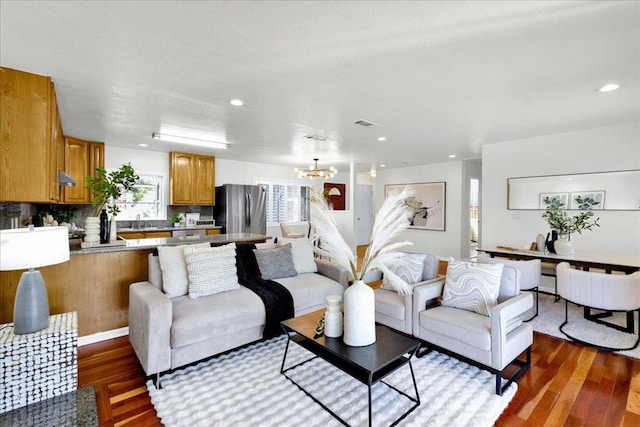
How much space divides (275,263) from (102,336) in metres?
1.83

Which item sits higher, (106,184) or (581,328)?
(106,184)

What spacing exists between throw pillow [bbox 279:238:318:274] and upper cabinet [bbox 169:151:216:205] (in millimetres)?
3121

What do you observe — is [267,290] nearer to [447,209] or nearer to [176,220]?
[176,220]

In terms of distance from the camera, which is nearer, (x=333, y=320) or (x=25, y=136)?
(x=333, y=320)

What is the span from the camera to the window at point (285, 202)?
7.46m

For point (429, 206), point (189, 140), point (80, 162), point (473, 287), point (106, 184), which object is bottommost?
point (473, 287)

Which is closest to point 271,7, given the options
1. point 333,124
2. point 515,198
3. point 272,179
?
point 333,124

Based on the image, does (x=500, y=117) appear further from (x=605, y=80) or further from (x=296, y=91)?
(x=296, y=91)

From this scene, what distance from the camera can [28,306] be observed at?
1.90 metres

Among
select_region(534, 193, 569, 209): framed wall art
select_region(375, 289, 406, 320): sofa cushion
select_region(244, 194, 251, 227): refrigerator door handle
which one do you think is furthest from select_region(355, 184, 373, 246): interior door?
select_region(375, 289, 406, 320): sofa cushion

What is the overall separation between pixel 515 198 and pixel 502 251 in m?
1.31

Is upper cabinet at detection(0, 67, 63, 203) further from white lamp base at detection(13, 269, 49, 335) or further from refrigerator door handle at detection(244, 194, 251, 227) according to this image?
refrigerator door handle at detection(244, 194, 251, 227)

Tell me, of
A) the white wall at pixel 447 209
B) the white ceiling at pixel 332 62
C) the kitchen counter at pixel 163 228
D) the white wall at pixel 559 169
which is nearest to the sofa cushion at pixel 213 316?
the white ceiling at pixel 332 62

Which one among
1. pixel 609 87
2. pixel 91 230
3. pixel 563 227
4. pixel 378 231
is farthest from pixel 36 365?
pixel 563 227
